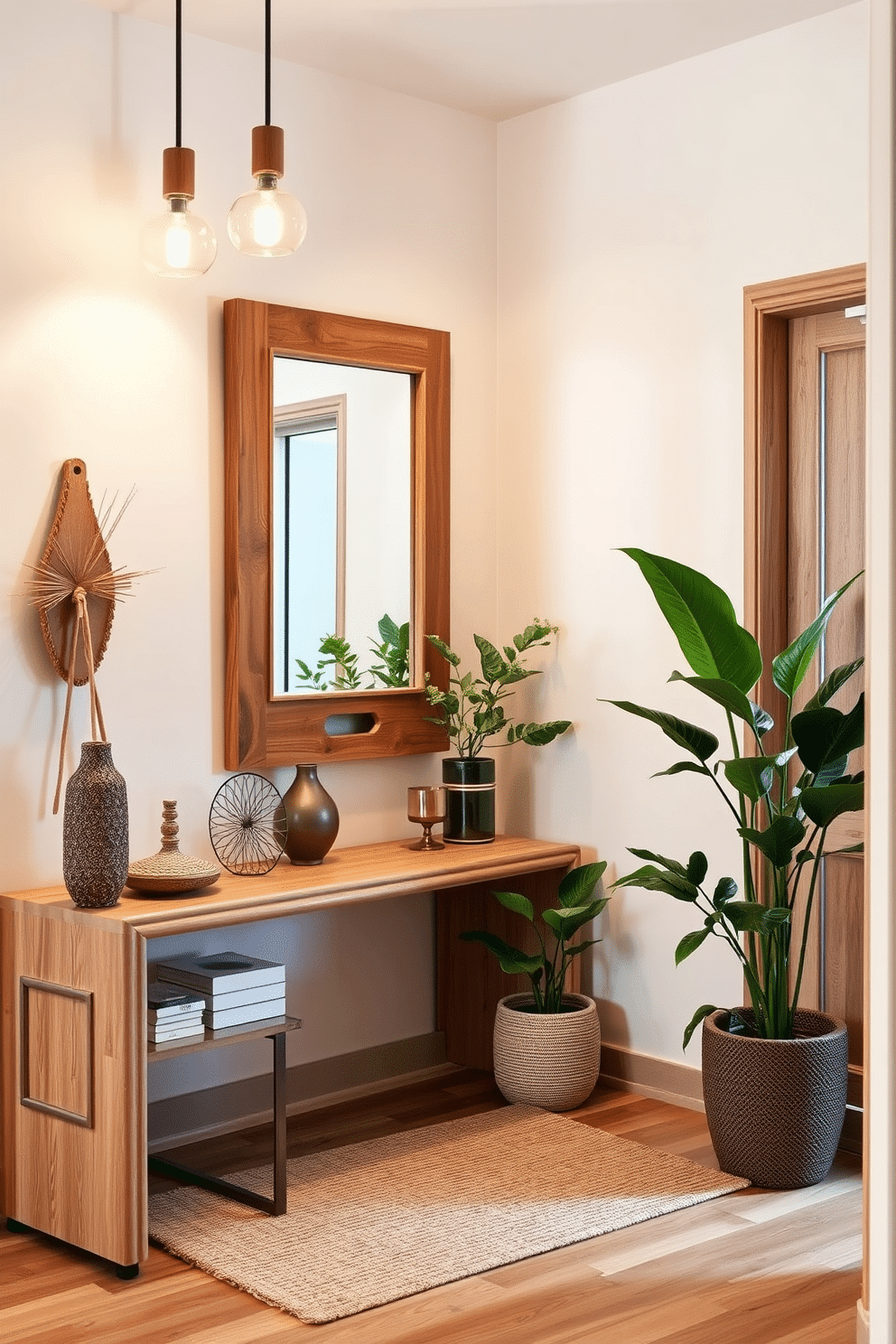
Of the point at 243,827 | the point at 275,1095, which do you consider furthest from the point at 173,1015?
the point at 243,827

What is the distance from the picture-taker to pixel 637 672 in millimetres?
3883

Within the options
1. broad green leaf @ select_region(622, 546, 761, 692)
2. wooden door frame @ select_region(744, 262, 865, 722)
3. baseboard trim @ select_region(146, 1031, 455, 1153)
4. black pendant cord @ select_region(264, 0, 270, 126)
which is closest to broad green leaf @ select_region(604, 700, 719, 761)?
broad green leaf @ select_region(622, 546, 761, 692)

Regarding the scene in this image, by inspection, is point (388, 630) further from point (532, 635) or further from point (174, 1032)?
point (174, 1032)

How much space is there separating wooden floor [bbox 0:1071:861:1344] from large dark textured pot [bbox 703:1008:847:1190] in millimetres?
69

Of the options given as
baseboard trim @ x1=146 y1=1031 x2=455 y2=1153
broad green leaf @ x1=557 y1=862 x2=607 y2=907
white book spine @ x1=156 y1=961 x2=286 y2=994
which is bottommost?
baseboard trim @ x1=146 y1=1031 x2=455 y2=1153

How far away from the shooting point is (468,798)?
12.8 ft

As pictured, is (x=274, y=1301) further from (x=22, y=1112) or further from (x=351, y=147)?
(x=351, y=147)

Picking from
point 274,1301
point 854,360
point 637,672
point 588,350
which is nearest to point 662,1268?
point 274,1301

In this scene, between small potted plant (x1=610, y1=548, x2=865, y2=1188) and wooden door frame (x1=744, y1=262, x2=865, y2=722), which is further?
wooden door frame (x1=744, y1=262, x2=865, y2=722)

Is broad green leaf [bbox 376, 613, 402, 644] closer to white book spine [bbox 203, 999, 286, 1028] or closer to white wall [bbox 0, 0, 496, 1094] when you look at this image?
white wall [bbox 0, 0, 496, 1094]

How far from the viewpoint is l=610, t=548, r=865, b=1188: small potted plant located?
3.12 metres

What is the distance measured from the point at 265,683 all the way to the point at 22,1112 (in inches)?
45.0

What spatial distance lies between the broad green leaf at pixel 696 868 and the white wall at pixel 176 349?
1.00 m

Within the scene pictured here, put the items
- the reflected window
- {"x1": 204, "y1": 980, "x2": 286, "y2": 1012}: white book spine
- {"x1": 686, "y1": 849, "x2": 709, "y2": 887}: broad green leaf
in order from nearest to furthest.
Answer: {"x1": 204, "y1": 980, "x2": 286, "y2": 1012}: white book spine, {"x1": 686, "y1": 849, "x2": 709, "y2": 887}: broad green leaf, the reflected window
